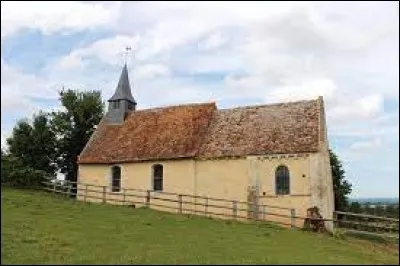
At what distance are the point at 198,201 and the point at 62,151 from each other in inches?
674

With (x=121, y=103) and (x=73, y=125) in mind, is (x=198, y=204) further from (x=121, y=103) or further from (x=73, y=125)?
A: (x=73, y=125)

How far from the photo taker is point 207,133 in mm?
37125

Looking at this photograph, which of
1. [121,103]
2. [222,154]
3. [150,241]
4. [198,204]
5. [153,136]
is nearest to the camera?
[150,241]

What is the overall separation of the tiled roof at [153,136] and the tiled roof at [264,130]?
1.18m

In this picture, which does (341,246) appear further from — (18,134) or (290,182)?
(18,134)

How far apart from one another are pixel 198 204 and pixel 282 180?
17.2 ft

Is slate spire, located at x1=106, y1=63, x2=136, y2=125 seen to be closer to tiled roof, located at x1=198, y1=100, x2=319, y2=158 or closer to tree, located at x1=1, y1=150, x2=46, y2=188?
tree, located at x1=1, y1=150, x2=46, y2=188

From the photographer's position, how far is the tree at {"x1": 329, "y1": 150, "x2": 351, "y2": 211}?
46.7 metres

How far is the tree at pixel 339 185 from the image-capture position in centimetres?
4672

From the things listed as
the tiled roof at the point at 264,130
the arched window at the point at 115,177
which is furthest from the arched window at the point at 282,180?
the arched window at the point at 115,177

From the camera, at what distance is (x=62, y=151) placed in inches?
1853

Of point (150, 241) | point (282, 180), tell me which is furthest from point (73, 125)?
point (150, 241)

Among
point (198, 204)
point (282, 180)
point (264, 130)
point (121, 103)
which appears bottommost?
point (198, 204)

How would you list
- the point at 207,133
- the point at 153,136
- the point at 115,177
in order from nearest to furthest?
1. the point at 207,133
2. the point at 153,136
3. the point at 115,177
